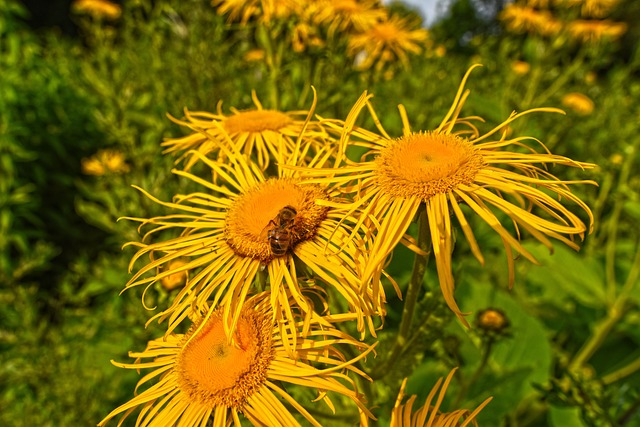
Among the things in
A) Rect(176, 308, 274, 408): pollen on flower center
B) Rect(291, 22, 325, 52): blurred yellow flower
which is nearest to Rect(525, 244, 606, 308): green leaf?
Rect(291, 22, 325, 52): blurred yellow flower

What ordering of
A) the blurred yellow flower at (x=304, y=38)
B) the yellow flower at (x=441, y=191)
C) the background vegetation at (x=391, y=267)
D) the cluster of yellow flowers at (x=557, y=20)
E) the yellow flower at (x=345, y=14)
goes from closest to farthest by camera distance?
1. the yellow flower at (x=441, y=191)
2. the background vegetation at (x=391, y=267)
3. the blurred yellow flower at (x=304, y=38)
4. the yellow flower at (x=345, y=14)
5. the cluster of yellow flowers at (x=557, y=20)

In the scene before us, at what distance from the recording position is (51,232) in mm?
3811

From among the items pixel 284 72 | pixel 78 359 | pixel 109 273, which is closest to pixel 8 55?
pixel 109 273

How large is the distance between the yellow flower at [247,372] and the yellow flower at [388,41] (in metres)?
1.56

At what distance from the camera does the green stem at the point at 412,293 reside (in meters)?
0.86

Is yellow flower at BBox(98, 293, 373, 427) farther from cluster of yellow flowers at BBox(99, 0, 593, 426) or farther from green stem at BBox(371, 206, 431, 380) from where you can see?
green stem at BBox(371, 206, 431, 380)

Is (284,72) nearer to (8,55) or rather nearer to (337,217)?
(337,217)

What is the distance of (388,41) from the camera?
243 cm

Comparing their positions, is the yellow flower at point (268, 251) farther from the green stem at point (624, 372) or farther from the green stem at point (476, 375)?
the green stem at point (624, 372)

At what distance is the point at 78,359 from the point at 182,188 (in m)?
1.25

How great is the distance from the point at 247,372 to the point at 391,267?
0.88 metres

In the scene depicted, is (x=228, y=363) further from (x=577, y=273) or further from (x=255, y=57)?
(x=255, y=57)

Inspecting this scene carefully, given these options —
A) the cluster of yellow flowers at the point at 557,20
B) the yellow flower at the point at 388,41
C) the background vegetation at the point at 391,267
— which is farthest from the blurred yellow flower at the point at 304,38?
the cluster of yellow flowers at the point at 557,20

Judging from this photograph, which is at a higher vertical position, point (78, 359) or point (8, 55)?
point (8, 55)
